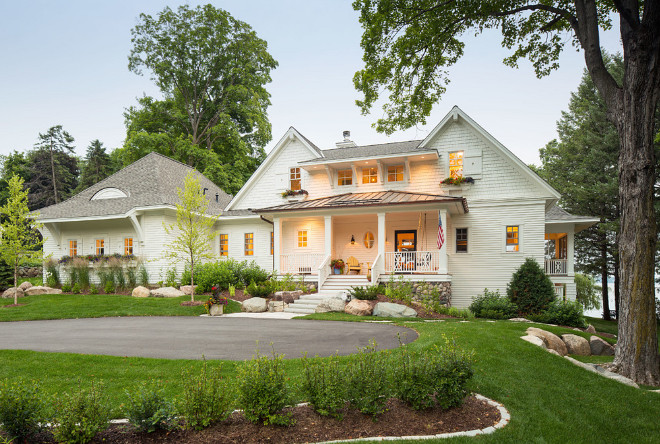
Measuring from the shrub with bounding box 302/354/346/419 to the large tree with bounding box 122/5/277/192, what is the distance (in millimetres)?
27584

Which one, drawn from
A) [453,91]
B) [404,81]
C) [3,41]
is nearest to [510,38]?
[453,91]

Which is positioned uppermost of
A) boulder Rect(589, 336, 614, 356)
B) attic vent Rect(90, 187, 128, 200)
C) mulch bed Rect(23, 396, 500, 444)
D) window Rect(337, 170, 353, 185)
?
window Rect(337, 170, 353, 185)

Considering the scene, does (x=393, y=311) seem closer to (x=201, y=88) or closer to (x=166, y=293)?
(x=166, y=293)

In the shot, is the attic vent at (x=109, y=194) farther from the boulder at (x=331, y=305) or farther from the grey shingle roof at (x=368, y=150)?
the boulder at (x=331, y=305)

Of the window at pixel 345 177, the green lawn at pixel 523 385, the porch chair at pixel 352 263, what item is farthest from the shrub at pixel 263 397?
the window at pixel 345 177

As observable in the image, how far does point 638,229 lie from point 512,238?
423 inches

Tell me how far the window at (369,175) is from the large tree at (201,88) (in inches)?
556

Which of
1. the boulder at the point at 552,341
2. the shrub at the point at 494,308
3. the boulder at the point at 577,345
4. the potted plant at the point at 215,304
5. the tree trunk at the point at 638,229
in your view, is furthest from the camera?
the shrub at the point at 494,308

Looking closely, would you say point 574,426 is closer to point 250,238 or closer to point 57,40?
A: point 250,238

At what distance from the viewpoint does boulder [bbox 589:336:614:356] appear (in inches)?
386

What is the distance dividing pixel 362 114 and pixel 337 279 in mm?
7474

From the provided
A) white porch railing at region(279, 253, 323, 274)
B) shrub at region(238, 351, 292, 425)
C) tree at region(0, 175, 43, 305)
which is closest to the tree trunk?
shrub at region(238, 351, 292, 425)

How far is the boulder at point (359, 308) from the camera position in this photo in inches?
528

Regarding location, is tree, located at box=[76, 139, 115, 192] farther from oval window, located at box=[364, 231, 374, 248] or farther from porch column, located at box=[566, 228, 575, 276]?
porch column, located at box=[566, 228, 575, 276]
